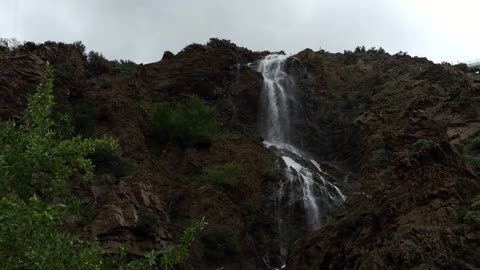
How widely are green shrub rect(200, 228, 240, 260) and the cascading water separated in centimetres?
247

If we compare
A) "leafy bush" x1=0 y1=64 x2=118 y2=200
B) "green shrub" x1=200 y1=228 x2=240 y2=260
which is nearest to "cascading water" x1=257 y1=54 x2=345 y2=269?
"green shrub" x1=200 y1=228 x2=240 y2=260

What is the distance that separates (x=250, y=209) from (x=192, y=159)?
Result: 16.4ft

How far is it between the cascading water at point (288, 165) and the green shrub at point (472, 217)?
10.4m

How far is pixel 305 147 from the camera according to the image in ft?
124

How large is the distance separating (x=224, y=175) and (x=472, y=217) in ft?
46.1

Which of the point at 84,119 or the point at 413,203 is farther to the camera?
the point at 84,119

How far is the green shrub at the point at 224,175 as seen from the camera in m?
27.0

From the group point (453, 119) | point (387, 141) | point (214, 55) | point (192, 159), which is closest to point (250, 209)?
point (192, 159)

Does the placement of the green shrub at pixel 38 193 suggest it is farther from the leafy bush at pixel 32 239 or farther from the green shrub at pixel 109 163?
the green shrub at pixel 109 163

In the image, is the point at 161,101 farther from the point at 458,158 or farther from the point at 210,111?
the point at 458,158

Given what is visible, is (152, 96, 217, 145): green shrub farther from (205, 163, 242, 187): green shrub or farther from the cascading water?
the cascading water

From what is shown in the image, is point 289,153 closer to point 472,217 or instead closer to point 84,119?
point 84,119

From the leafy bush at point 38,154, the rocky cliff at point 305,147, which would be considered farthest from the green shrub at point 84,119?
the leafy bush at point 38,154

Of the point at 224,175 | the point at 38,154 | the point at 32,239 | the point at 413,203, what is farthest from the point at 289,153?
the point at 32,239
